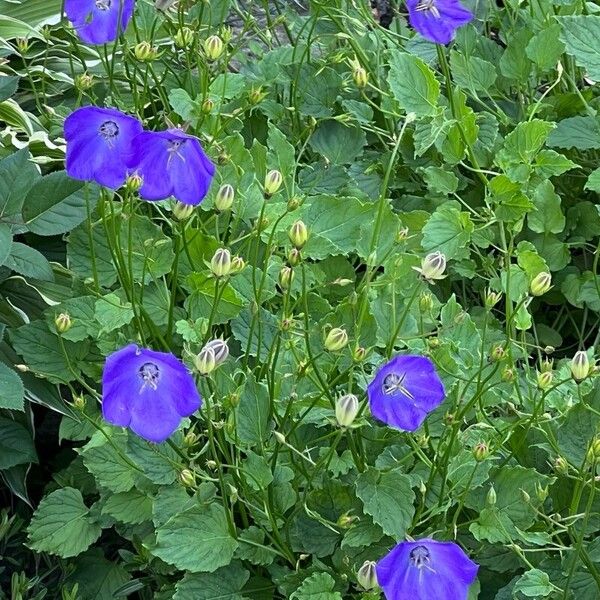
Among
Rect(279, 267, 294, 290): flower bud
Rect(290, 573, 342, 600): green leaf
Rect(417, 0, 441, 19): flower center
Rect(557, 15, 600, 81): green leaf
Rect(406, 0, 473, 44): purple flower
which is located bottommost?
Rect(290, 573, 342, 600): green leaf

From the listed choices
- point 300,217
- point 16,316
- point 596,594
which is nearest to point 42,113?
point 16,316

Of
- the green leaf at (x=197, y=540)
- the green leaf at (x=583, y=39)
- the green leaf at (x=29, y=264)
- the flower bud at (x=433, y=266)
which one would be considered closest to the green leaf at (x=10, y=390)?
the green leaf at (x=29, y=264)

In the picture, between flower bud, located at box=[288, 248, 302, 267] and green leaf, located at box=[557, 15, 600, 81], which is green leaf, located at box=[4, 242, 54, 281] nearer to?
flower bud, located at box=[288, 248, 302, 267]

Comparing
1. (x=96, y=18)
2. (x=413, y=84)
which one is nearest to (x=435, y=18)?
(x=413, y=84)

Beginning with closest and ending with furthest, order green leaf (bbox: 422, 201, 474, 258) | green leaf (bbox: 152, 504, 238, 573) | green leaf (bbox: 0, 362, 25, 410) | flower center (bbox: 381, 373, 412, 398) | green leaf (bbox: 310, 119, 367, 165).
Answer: flower center (bbox: 381, 373, 412, 398)
green leaf (bbox: 152, 504, 238, 573)
green leaf (bbox: 0, 362, 25, 410)
green leaf (bbox: 422, 201, 474, 258)
green leaf (bbox: 310, 119, 367, 165)

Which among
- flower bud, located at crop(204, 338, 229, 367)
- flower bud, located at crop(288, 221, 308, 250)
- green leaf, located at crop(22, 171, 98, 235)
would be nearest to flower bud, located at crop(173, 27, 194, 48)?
green leaf, located at crop(22, 171, 98, 235)

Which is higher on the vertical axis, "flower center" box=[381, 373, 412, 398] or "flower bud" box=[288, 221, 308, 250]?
"flower bud" box=[288, 221, 308, 250]

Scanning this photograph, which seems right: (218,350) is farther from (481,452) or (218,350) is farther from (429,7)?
(429,7)
